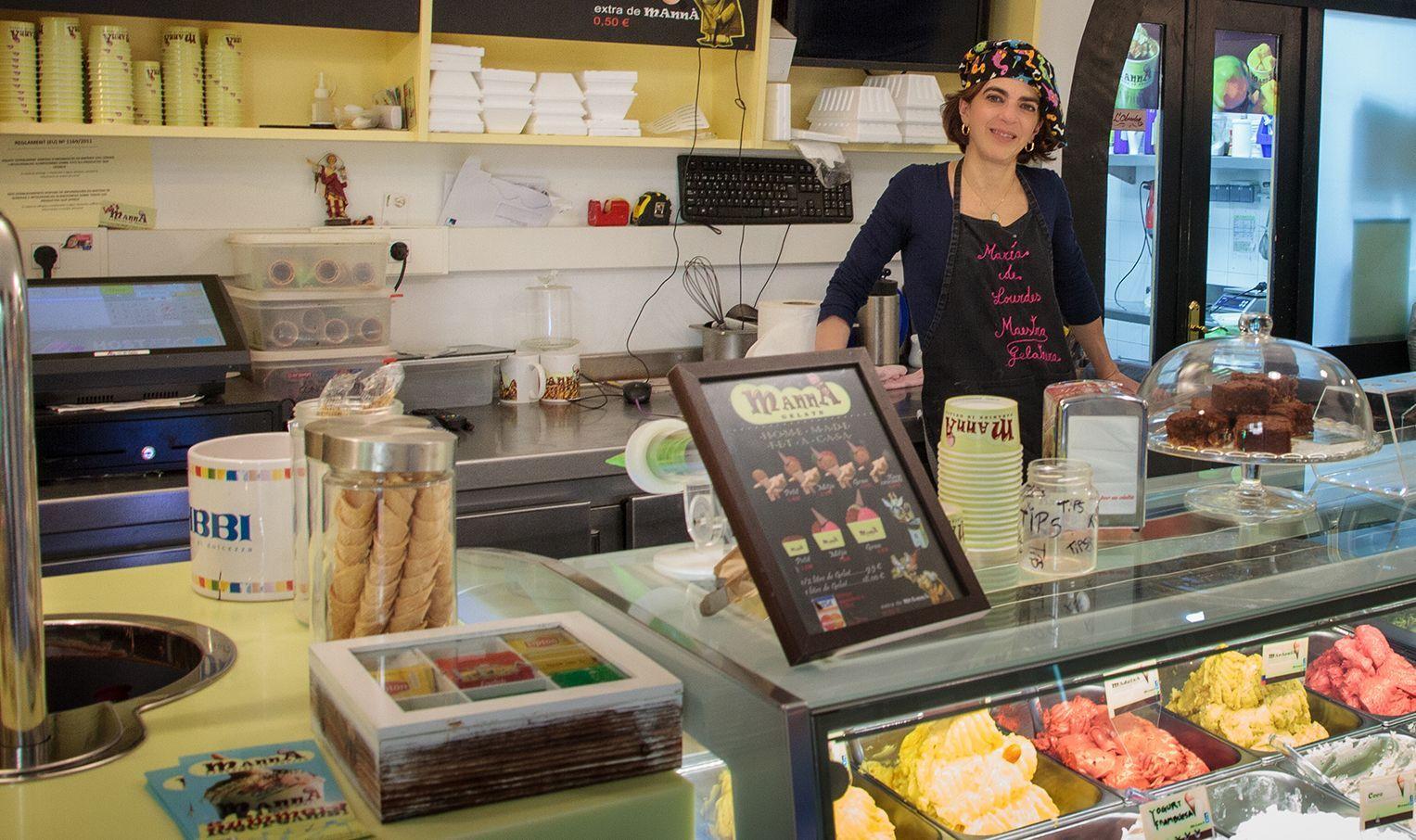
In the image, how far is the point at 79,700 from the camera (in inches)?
61.8

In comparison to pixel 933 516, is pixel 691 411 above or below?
above

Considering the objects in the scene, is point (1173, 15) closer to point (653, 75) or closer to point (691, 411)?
point (653, 75)

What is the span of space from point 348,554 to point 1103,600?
0.75 metres

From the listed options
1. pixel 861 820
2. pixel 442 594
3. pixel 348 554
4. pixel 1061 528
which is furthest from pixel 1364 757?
pixel 348 554

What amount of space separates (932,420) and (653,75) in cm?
150

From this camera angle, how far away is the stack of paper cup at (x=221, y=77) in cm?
338

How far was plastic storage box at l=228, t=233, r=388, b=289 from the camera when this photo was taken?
3.35 metres

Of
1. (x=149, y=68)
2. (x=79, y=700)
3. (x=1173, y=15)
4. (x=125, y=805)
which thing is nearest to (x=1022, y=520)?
(x=125, y=805)

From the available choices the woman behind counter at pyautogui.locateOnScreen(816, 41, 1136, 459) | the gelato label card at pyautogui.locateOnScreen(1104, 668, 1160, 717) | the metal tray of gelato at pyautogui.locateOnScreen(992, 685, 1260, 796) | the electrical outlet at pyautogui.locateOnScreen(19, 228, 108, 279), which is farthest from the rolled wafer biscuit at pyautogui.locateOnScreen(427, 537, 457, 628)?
the electrical outlet at pyautogui.locateOnScreen(19, 228, 108, 279)

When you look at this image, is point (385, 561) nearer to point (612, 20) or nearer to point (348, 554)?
point (348, 554)

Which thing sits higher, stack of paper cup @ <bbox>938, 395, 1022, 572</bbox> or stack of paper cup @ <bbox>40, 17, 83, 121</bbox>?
stack of paper cup @ <bbox>40, 17, 83, 121</bbox>

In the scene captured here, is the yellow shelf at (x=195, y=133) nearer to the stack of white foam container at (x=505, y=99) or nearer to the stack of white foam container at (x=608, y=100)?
the stack of white foam container at (x=505, y=99)

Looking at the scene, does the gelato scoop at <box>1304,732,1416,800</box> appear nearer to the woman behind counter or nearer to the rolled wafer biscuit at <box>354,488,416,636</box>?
the rolled wafer biscuit at <box>354,488,416,636</box>

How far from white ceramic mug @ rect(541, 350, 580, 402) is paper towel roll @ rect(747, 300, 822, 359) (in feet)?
1.66
